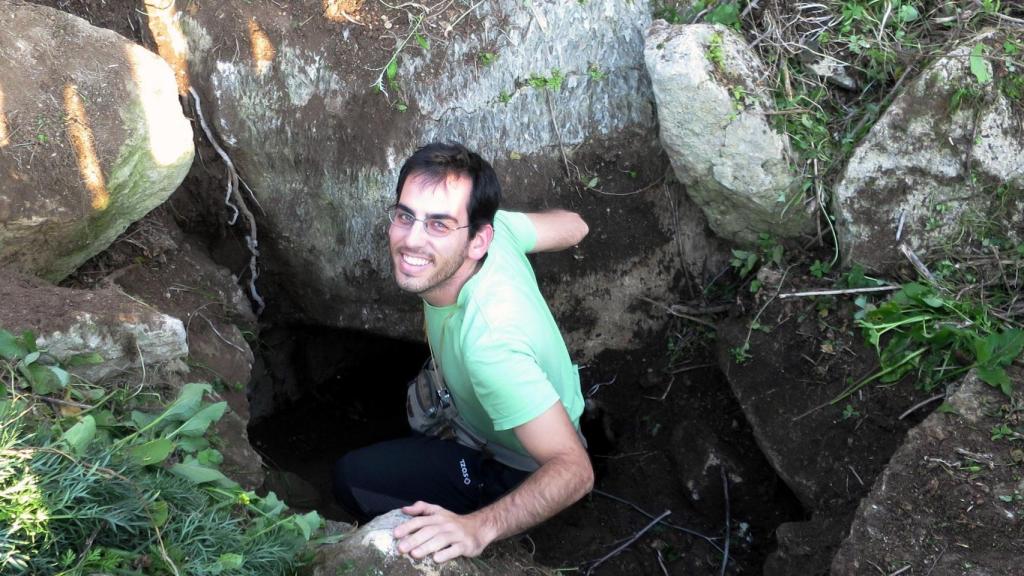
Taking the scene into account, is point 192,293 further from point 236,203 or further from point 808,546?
point 808,546

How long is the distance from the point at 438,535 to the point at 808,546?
4.64 ft

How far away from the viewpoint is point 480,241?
3.10m

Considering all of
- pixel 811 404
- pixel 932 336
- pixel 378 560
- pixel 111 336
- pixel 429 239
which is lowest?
pixel 811 404

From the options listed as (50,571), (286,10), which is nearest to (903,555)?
(50,571)

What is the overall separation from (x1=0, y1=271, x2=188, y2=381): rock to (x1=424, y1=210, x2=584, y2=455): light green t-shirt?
930 millimetres

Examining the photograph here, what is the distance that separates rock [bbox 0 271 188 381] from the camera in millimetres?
2631

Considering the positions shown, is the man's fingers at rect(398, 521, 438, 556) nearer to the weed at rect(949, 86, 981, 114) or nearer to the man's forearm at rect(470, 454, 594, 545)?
the man's forearm at rect(470, 454, 594, 545)

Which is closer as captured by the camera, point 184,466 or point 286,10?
point 184,466

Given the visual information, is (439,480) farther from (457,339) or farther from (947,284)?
(947,284)

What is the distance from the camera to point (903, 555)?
2666 mm

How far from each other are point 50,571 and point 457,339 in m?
1.54

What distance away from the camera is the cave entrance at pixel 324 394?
486 centimetres

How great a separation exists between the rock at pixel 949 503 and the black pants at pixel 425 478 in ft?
4.39

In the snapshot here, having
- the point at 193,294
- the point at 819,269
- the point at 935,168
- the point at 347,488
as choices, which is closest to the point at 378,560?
the point at 347,488
